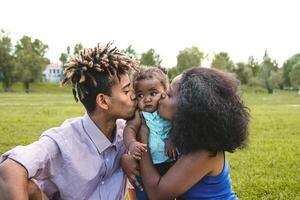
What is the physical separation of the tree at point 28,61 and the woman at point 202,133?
231 ft

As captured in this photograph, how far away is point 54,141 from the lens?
311 centimetres

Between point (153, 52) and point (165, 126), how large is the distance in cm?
8024

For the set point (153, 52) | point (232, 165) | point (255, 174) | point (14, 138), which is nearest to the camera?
point (255, 174)

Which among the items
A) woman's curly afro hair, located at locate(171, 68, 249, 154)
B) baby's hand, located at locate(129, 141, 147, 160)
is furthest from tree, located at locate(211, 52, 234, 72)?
woman's curly afro hair, located at locate(171, 68, 249, 154)

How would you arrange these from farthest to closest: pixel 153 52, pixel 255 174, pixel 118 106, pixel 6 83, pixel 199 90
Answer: pixel 153 52
pixel 6 83
pixel 255 174
pixel 118 106
pixel 199 90

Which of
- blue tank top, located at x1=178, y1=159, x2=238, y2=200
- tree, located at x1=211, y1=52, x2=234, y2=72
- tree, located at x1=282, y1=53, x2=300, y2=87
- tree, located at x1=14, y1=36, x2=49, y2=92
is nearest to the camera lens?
blue tank top, located at x1=178, y1=159, x2=238, y2=200

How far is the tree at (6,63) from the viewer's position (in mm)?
71312

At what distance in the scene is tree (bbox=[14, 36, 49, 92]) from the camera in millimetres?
71250

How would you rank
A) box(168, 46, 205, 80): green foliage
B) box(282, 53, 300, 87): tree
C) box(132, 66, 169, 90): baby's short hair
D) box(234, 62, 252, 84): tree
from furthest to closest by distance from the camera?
1. box(282, 53, 300, 87): tree
2. box(234, 62, 252, 84): tree
3. box(168, 46, 205, 80): green foliage
4. box(132, 66, 169, 90): baby's short hair

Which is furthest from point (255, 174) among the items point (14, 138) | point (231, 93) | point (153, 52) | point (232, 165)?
point (153, 52)

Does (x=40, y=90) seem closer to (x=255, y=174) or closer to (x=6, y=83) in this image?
(x=6, y=83)

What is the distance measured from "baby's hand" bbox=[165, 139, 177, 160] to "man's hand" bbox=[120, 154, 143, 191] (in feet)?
0.92

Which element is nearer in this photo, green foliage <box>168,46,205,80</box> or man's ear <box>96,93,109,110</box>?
man's ear <box>96,93,109,110</box>

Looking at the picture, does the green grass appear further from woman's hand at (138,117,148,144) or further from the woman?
woman's hand at (138,117,148,144)
